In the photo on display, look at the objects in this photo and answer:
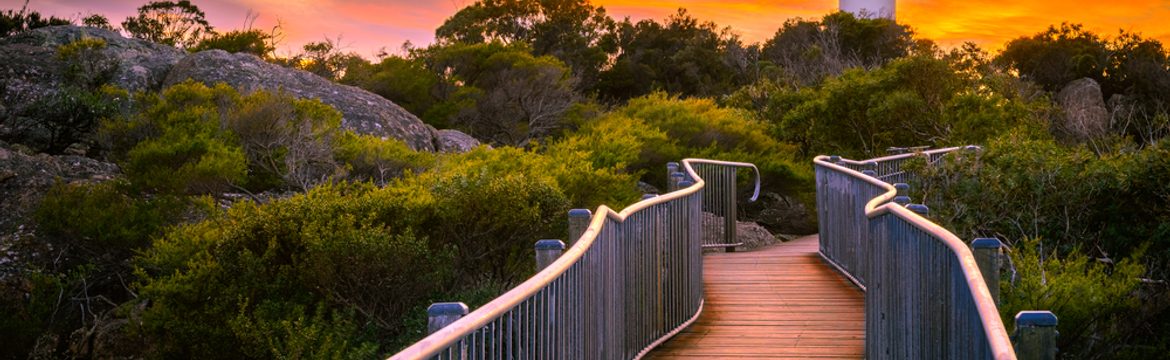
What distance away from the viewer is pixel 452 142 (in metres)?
26.6

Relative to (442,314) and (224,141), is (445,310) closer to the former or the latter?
(442,314)

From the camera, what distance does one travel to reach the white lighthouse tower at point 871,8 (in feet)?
224

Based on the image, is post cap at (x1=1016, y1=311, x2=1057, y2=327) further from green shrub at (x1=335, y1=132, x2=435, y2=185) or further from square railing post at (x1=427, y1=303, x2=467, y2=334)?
green shrub at (x1=335, y1=132, x2=435, y2=185)

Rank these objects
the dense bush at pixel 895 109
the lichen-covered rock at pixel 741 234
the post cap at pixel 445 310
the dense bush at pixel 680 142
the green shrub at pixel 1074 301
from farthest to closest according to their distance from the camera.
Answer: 1. the dense bush at pixel 895 109
2. the dense bush at pixel 680 142
3. the lichen-covered rock at pixel 741 234
4. the green shrub at pixel 1074 301
5. the post cap at pixel 445 310

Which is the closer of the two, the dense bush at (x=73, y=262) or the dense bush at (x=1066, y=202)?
the dense bush at (x=1066, y=202)

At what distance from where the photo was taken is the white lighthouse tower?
224ft

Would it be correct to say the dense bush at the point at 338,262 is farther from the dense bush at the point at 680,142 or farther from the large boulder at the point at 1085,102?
the large boulder at the point at 1085,102

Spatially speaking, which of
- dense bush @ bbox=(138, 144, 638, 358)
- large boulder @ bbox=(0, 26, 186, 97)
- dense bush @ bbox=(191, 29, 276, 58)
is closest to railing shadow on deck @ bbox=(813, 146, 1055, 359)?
dense bush @ bbox=(138, 144, 638, 358)

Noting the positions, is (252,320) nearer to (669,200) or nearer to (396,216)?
(396,216)

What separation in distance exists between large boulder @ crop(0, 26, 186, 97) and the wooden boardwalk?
18220 millimetres

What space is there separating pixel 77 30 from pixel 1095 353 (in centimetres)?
2752

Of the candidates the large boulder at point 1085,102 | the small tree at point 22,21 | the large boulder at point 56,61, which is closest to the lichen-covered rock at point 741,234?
the large boulder at point 56,61

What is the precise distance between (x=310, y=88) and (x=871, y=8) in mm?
48277

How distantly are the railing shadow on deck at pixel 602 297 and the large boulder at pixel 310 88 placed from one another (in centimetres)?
1222
